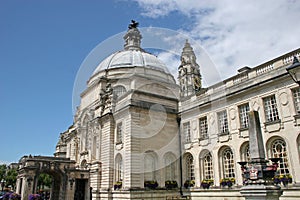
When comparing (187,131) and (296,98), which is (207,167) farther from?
(296,98)

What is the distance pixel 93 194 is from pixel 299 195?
1919 centimetres

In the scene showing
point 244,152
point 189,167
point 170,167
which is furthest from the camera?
point 170,167

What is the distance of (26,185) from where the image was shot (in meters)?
28.7

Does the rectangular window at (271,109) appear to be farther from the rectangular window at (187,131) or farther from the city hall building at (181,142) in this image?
the rectangular window at (187,131)

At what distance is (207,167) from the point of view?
25.8 meters

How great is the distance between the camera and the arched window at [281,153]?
775 inches

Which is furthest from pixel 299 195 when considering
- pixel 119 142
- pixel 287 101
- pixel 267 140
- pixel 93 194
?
pixel 93 194

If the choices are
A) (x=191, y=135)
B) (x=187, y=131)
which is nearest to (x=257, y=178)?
(x=191, y=135)

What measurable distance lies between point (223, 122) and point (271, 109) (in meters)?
4.68

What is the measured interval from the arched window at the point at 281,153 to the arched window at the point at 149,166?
11.2m

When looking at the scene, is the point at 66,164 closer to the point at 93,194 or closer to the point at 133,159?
the point at 93,194

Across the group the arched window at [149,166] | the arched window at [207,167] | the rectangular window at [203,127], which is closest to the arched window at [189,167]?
the arched window at [207,167]

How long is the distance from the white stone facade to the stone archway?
75.8 inches

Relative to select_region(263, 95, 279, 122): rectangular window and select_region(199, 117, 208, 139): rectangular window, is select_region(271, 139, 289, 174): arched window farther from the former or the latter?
select_region(199, 117, 208, 139): rectangular window
